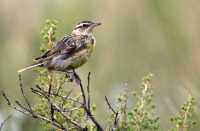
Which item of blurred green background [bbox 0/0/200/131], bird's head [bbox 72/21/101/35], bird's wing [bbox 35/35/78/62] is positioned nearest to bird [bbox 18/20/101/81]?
bird's wing [bbox 35/35/78/62]

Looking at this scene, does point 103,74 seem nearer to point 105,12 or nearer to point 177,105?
point 105,12

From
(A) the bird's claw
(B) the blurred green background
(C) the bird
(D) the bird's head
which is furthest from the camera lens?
(B) the blurred green background

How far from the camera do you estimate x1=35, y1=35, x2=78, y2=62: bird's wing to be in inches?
212

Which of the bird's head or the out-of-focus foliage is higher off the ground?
the bird's head

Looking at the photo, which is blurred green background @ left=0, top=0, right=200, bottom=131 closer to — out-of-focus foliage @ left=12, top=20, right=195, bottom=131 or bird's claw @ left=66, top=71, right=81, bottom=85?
bird's claw @ left=66, top=71, right=81, bottom=85

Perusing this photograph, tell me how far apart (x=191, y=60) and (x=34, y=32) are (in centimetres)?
198

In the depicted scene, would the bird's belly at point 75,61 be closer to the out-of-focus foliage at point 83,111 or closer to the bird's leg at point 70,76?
the bird's leg at point 70,76

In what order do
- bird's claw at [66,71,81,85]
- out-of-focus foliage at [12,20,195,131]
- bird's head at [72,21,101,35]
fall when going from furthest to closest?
1. bird's head at [72,21,101,35]
2. bird's claw at [66,71,81,85]
3. out-of-focus foliage at [12,20,195,131]

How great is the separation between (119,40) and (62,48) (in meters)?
3.77

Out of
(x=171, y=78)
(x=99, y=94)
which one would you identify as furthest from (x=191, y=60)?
(x=99, y=94)

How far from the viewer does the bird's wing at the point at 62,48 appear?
17.7ft

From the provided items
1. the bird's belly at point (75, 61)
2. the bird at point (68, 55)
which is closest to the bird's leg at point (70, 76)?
the bird at point (68, 55)

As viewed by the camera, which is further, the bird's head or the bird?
the bird's head

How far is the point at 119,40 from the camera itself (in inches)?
368
